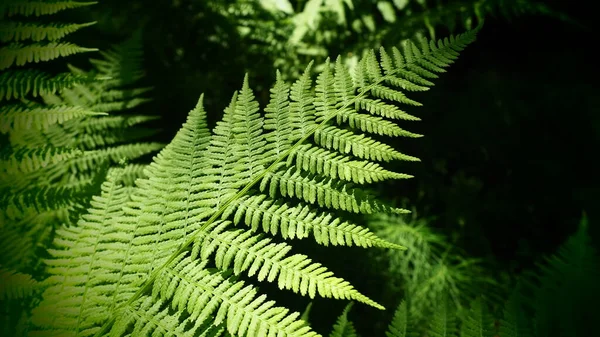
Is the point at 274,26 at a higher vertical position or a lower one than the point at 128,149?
higher

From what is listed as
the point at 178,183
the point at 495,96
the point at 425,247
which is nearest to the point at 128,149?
the point at 178,183

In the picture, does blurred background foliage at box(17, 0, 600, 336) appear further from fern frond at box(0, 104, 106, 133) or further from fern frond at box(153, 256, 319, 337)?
fern frond at box(153, 256, 319, 337)

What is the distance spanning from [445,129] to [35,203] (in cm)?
257

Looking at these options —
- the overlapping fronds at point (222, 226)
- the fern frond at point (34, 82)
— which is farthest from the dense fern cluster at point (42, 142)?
the overlapping fronds at point (222, 226)

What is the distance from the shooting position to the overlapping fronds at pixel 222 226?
1.04 m

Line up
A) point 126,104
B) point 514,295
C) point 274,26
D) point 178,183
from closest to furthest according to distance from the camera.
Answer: point 178,183 → point 514,295 → point 126,104 → point 274,26

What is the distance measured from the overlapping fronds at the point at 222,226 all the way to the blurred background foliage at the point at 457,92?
107 cm

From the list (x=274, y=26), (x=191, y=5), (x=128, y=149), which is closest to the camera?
(x=128, y=149)

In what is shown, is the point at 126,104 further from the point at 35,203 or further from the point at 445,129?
the point at 445,129

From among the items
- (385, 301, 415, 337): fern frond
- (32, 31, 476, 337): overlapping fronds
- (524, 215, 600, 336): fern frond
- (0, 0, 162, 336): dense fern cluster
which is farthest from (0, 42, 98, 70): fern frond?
(524, 215, 600, 336): fern frond

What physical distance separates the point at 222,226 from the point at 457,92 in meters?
2.55

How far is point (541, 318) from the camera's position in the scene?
1433 millimetres

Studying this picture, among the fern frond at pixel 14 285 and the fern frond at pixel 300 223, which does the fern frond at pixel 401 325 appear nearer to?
the fern frond at pixel 300 223

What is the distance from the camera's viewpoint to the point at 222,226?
1.12 m
